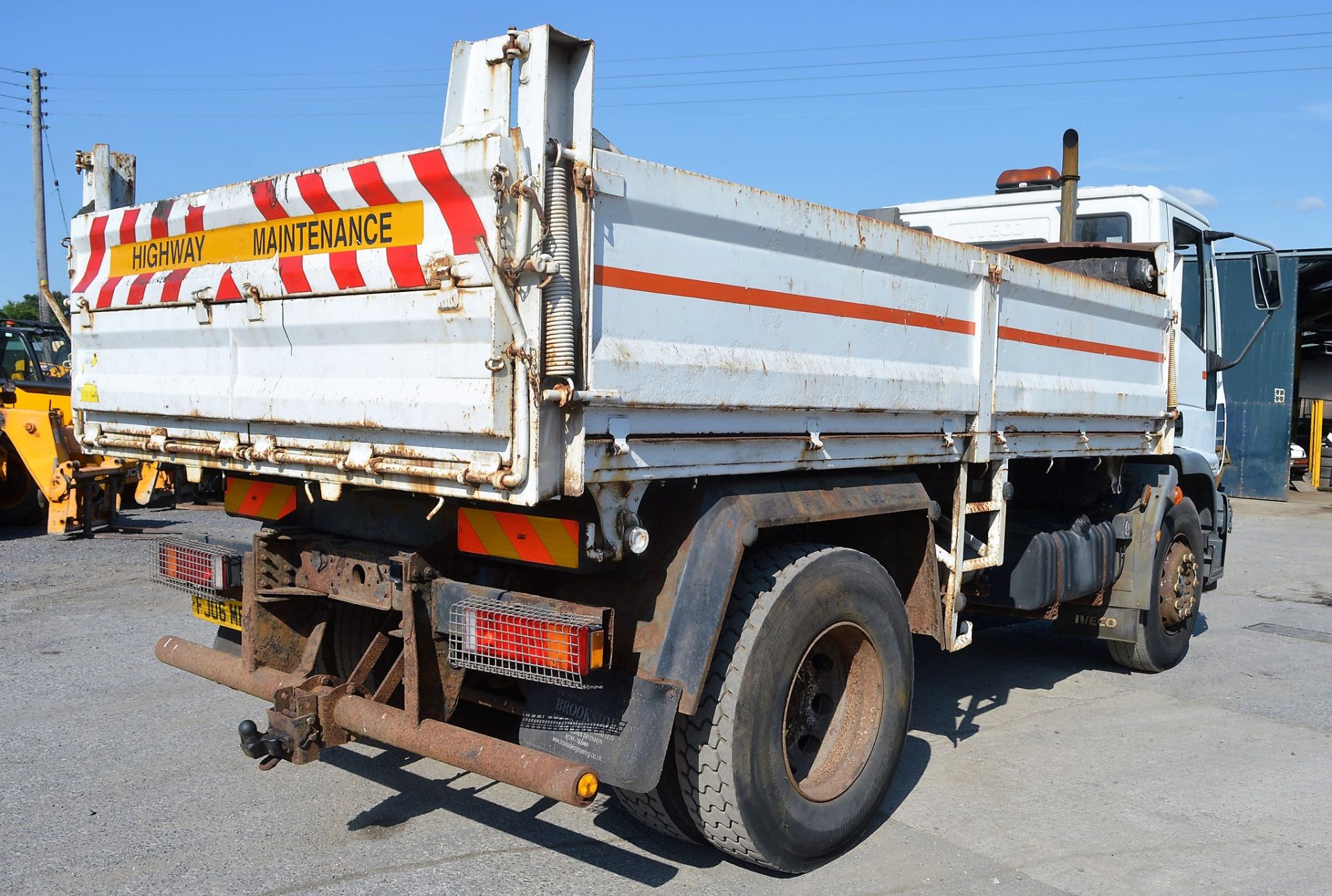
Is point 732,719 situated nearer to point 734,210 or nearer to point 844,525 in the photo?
point 844,525

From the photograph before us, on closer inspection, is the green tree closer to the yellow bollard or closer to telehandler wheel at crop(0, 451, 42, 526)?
telehandler wheel at crop(0, 451, 42, 526)

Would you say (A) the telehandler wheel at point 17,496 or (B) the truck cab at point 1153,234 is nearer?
(B) the truck cab at point 1153,234

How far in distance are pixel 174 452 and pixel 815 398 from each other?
7.70 feet

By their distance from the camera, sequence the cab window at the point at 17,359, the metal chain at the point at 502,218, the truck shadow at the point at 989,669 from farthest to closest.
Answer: the cab window at the point at 17,359
the truck shadow at the point at 989,669
the metal chain at the point at 502,218

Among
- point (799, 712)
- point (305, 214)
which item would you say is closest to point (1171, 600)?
point (799, 712)

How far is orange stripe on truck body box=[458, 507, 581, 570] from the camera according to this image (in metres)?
3.08

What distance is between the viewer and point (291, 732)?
3348mm

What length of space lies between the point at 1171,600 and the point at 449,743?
4994 mm

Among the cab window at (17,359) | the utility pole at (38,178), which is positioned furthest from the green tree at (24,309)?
the cab window at (17,359)

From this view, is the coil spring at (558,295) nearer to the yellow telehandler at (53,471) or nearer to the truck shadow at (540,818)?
the truck shadow at (540,818)

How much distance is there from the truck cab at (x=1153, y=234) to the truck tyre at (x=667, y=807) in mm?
4470

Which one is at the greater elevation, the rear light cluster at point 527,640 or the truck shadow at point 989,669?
the rear light cluster at point 527,640

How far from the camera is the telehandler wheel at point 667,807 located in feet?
11.1

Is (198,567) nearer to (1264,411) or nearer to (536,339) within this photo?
(536,339)
